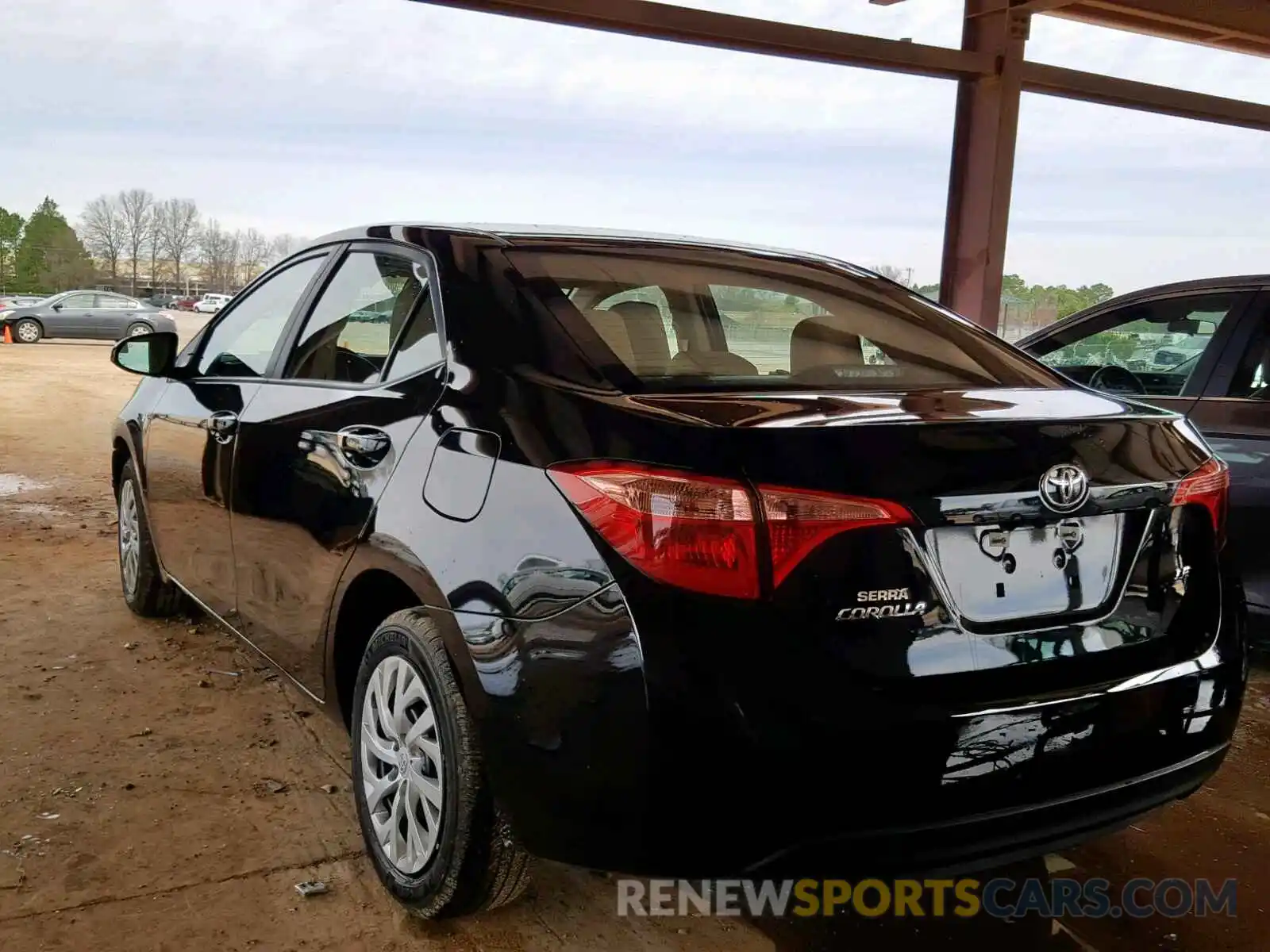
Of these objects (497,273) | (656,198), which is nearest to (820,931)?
(497,273)

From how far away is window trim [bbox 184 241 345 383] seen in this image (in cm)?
295

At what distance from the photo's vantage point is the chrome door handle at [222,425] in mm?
2994

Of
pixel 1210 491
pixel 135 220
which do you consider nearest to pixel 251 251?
pixel 135 220

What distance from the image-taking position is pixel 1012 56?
7.02 metres

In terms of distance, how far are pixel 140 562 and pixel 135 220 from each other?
1222 inches

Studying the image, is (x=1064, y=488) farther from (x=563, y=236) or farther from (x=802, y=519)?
(x=563, y=236)

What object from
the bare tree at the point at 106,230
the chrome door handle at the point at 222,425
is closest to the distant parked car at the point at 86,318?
the bare tree at the point at 106,230

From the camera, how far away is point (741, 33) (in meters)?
6.23

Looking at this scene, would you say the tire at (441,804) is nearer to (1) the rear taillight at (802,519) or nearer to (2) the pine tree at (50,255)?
(1) the rear taillight at (802,519)

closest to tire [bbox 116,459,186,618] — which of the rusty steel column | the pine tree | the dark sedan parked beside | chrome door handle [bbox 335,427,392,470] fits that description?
chrome door handle [bbox 335,427,392,470]

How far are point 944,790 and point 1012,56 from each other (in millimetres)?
6507

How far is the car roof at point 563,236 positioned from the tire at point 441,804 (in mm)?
885

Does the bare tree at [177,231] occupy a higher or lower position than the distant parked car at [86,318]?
higher

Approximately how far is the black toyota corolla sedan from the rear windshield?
1 cm
